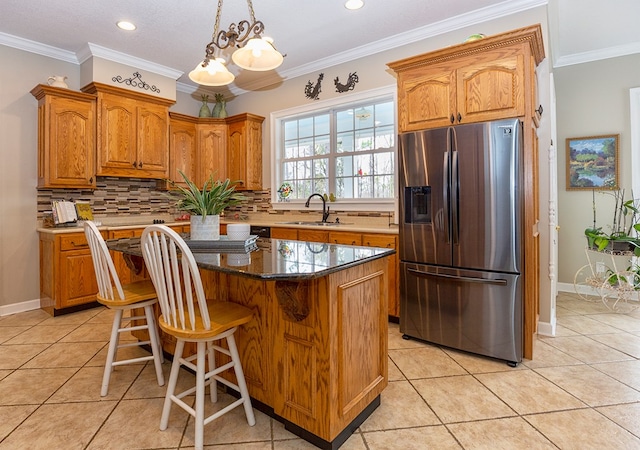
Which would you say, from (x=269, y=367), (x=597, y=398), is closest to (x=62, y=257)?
(x=269, y=367)

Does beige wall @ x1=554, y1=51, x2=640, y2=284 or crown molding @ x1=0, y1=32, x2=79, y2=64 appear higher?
crown molding @ x1=0, y1=32, x2=79, y2=64

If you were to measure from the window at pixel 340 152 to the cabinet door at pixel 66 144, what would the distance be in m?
2.20

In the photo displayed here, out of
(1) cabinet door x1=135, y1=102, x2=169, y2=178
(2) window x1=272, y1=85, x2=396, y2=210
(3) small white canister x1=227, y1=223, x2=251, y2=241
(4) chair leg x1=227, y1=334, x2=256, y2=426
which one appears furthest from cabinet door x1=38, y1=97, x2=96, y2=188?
(4) chair leg x1=227, y1=334, x2=256, y2=426

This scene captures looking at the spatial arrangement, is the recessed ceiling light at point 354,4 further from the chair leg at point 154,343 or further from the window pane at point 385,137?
the chair leg at point 154,343

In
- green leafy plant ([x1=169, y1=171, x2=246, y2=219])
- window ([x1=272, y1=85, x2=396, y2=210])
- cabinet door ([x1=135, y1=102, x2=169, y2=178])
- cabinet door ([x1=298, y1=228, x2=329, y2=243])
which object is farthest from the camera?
cabinet door ([x1=135, y1=102, x2=169, y2=178])

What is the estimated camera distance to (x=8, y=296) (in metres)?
3.80

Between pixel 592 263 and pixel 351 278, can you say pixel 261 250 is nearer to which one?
pixel 351 278

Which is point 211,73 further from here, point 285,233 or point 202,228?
point 285,233

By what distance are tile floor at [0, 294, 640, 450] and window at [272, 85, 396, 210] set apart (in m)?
1.94

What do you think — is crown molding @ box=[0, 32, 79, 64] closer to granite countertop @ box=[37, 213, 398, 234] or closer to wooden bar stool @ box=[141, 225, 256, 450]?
granite countertop @ box=[37, 213, 398, 234]

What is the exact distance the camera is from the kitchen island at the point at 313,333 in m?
1.59

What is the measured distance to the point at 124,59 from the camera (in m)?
4.26

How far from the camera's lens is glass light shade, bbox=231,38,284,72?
2178 millimetres

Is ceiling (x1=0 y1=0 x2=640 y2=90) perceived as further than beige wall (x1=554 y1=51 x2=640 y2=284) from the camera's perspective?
No
